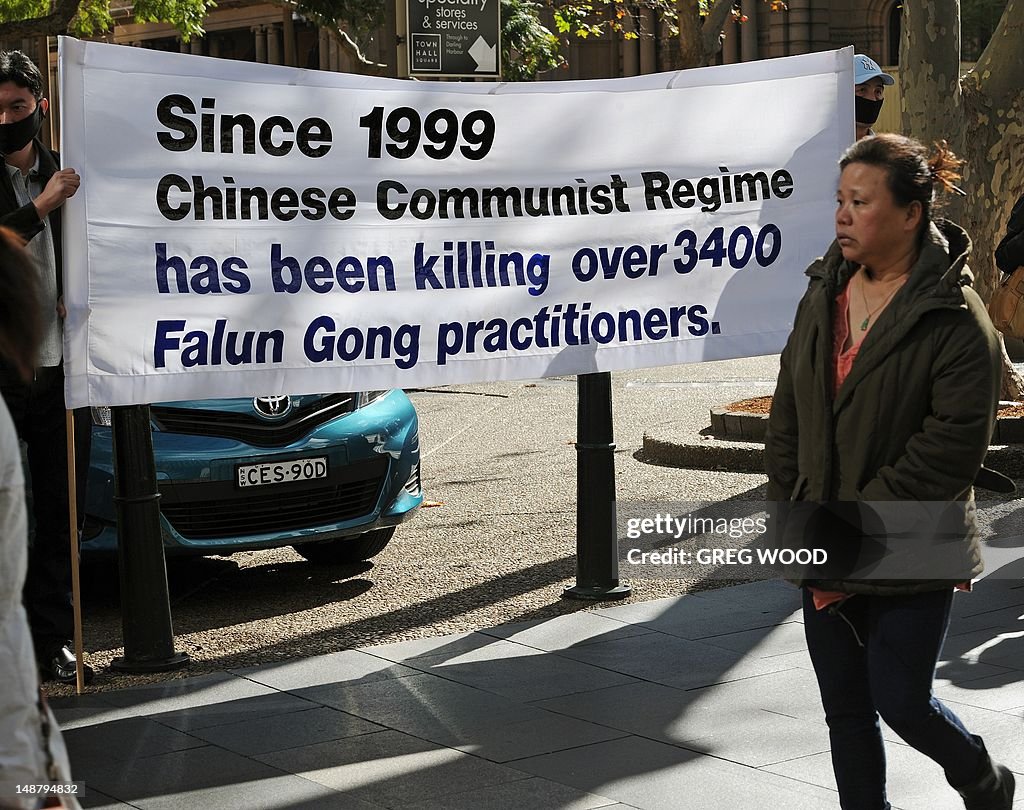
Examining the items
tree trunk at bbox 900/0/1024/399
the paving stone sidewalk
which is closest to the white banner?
the paving stone sidewalk

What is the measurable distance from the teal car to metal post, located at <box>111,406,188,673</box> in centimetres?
72

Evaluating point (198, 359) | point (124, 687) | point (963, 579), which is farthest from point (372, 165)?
point (963, 579)

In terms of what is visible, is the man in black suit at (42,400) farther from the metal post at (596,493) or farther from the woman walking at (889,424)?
the woman walking at (889,424)

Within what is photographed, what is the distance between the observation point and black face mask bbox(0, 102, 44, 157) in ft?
18.5

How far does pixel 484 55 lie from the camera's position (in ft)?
30.7

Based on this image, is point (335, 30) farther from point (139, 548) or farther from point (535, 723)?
point (535, 723)

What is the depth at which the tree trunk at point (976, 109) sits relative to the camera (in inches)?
444

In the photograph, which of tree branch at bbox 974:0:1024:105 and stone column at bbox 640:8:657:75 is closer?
tree branch at bbox 974:0:1024:105

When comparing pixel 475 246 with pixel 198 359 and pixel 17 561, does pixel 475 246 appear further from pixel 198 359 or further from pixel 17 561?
pixel 17 561

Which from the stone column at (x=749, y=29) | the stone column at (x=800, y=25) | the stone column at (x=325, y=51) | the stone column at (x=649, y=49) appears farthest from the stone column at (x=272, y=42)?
the stone column at (x=800, y=25)

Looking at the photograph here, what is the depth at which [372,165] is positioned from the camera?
6070mm

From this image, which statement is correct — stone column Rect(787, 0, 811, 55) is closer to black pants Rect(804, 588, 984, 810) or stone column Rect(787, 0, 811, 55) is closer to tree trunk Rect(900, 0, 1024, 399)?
tree trunk Rect(900, 0, 1024, 399)

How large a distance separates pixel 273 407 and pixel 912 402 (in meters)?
3.98

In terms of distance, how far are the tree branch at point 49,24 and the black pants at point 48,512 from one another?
12.1 metres
